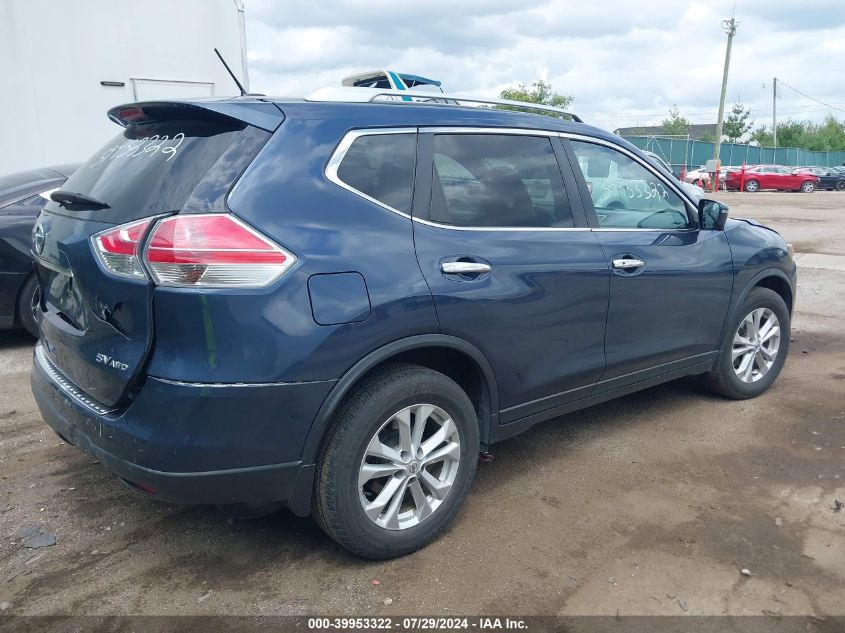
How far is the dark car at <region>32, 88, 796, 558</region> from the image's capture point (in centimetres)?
256

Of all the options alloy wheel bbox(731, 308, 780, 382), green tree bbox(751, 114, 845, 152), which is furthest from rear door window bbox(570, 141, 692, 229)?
green tree bbox(751, 114, 845, 152)

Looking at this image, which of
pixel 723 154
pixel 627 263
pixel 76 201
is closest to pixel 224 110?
pixel 76 201

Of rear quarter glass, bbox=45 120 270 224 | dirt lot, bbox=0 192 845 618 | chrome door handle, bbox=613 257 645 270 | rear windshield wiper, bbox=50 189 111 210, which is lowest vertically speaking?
dirt lot, bbox=0 192 845 618

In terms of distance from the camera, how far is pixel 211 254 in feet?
8.32

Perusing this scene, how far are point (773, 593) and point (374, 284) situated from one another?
195cm

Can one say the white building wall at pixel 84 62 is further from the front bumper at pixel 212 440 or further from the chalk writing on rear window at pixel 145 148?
the front bumper at pixel 212 440

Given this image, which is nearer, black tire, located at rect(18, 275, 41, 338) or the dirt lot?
the dirt lot

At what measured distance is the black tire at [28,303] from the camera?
19.7ft

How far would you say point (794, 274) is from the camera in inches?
205

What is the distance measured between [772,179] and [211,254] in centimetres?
3777

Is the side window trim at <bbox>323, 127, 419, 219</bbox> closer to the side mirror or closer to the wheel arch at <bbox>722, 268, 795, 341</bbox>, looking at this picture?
the side mirror

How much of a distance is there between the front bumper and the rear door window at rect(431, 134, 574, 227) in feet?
3.44

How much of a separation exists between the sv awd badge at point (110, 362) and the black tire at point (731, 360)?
3.59 m

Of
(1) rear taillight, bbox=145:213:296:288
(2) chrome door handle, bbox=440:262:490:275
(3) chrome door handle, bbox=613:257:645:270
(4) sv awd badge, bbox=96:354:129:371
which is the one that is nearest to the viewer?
(1) rear taillight, bbox=145:213:296:288
